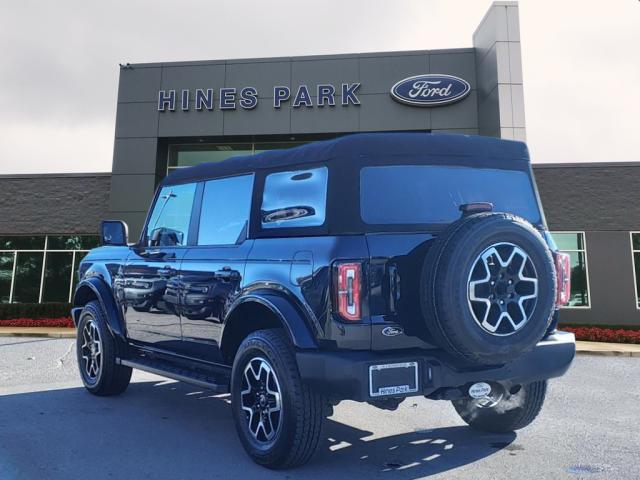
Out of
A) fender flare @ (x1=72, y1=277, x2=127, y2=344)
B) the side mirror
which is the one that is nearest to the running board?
fender flare @ (x1=72, y1=277, x2=127, y2=344)

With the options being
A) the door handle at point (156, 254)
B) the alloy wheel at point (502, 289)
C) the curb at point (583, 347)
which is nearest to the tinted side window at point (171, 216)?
the door handle at point (156, 254)

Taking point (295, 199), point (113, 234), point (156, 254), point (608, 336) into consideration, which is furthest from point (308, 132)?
point (295, 199)

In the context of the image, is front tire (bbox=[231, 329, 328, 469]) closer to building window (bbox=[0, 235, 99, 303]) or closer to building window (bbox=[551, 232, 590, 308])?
building window (bbox=[551, 232, 590, 308])

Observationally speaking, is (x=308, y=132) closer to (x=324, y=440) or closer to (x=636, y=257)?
(x=636, y=257)

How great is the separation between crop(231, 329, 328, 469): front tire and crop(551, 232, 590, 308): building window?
13703 millimetres

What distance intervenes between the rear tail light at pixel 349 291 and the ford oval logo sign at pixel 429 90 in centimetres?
1420

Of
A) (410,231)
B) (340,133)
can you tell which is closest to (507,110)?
(340,133)

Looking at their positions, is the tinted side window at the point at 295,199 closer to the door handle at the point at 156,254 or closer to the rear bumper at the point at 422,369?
the rear bumper at the point at 422,369

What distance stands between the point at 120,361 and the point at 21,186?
1522cm

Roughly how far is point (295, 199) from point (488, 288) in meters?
1.40

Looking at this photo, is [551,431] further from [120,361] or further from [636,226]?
[636,226]

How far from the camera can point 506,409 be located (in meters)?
4.18

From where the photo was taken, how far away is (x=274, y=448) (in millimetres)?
3307

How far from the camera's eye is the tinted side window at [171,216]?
15.3ft
